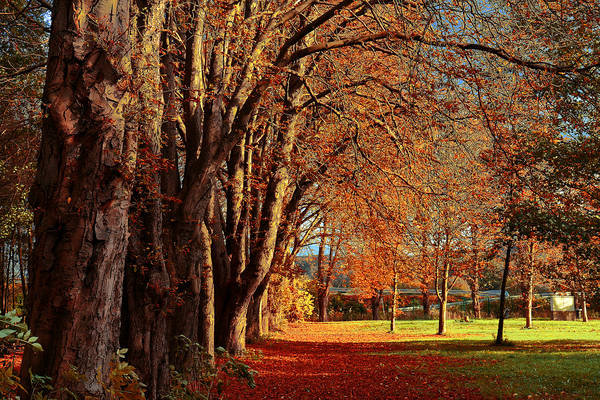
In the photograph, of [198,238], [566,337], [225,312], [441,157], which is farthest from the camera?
[566,337]

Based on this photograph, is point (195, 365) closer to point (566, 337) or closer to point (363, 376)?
point (363, 376)

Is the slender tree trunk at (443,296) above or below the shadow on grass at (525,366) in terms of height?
above

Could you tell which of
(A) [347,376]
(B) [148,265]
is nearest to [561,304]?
(A) [347,376]

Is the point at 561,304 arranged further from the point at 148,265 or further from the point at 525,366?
the point at 148,265

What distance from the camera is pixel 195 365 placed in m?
5.91

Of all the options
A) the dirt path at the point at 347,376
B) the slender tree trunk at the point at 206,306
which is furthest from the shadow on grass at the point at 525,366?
the slender tree trunk at the point at 206,306

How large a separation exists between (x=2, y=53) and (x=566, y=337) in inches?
873

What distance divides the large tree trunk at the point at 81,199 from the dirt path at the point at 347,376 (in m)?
4.69

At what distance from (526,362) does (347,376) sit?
5.53m

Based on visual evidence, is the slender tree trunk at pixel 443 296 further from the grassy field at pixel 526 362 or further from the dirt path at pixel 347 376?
the dirt path at pixel 347 376

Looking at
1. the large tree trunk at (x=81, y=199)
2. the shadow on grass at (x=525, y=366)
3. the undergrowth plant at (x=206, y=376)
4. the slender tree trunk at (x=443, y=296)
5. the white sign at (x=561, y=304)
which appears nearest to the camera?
the large tree trunk at (x=81, y=199)

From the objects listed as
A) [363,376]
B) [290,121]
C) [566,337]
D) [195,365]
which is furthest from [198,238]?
[566,337]

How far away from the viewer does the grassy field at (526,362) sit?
9.38 meters

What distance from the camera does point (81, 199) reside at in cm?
410
